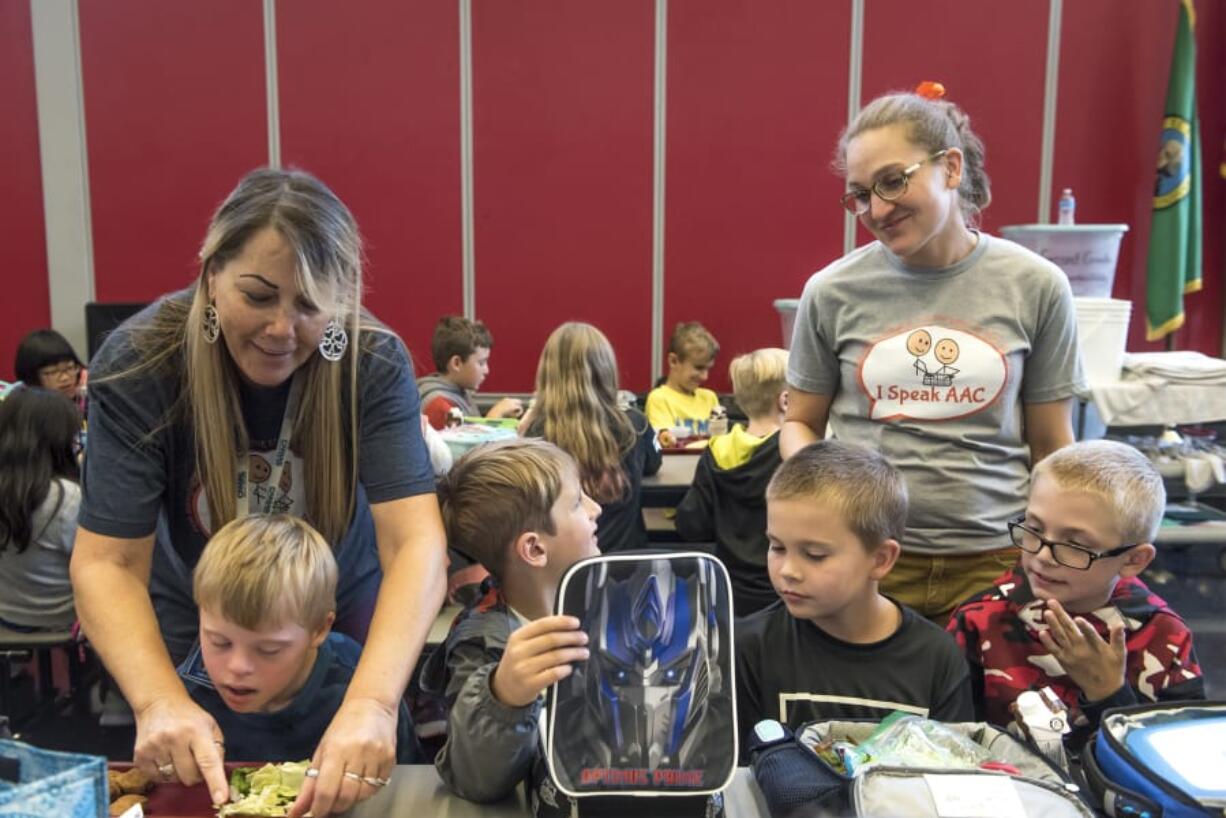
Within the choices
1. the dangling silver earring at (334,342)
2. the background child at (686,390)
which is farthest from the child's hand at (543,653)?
the background child at (686,390)

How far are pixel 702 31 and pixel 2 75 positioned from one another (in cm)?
416

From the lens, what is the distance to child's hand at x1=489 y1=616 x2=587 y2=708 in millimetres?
1104

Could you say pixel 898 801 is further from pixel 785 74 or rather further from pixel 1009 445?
pixel 785 74

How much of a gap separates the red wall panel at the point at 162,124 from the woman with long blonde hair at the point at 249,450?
4.95m

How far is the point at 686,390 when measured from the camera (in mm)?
5168

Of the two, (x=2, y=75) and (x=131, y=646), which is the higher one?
(x=2, y=75)

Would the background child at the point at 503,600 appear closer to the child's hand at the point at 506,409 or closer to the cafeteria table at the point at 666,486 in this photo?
the cafeteria table at the point at 666,486

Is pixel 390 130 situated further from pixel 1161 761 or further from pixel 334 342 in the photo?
pixel 1161 761

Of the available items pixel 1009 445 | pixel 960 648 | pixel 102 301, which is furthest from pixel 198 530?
pixel 102 301

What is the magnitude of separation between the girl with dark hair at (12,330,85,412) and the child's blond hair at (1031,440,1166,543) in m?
3.99

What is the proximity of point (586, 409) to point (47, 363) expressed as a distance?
2518mm

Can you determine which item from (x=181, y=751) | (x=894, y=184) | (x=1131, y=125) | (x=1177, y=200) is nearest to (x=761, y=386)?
(x=894, y=184)

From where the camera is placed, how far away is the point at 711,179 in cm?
602

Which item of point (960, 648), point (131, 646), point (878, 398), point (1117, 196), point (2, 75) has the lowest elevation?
point (960, 648)
